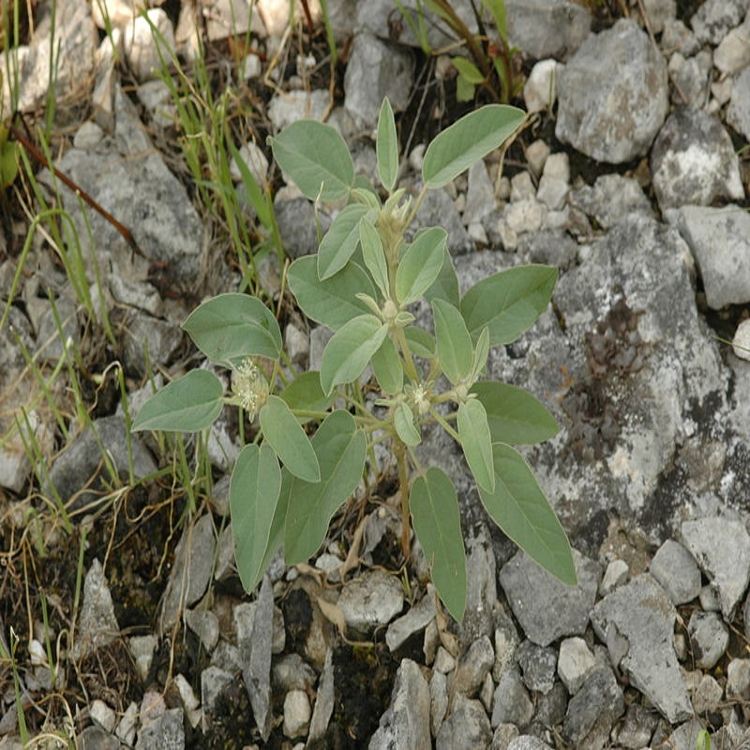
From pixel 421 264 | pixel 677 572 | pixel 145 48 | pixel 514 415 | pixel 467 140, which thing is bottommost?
pixel 677 572

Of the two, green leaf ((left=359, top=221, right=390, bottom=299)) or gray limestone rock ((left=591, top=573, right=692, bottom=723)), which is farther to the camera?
gray limestone rock ((left=591, top=573, right=692, bottom=723))

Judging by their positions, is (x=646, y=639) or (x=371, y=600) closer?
(x=646, y=639)

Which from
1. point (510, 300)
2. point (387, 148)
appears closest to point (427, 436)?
point (510, 300)

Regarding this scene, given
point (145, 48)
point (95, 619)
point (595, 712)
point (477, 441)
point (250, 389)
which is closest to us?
point (477, 441)

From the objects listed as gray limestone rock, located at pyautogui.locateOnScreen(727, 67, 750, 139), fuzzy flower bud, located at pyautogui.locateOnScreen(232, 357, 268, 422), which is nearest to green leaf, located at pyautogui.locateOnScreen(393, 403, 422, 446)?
fuzzy flower bud, located at pyautogui.locateOnScreen(232, 357, 268, 422)

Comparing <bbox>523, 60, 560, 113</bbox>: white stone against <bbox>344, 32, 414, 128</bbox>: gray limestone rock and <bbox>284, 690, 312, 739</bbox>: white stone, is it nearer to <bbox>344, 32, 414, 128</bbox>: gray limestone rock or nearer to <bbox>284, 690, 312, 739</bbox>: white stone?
<bbox>344, 32, 414, 128</bbox>: gray limestone rock

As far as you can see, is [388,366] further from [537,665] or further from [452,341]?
[537,665]

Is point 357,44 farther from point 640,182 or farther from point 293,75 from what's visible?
point 640,182
